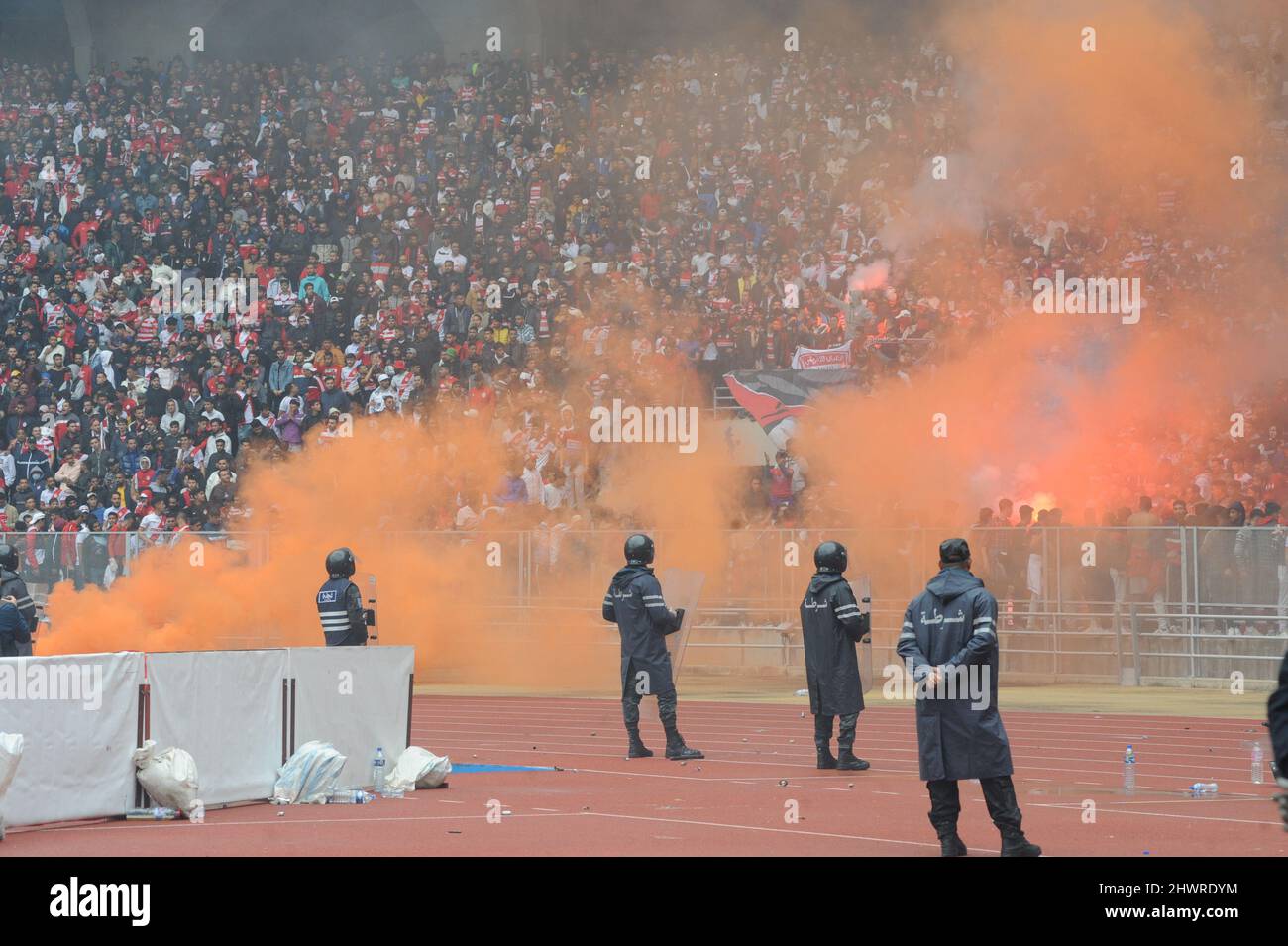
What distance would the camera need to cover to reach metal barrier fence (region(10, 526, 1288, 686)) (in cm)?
2025

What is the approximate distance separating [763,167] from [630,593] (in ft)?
53.2

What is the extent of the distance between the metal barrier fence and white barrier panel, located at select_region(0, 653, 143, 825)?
1094 cm

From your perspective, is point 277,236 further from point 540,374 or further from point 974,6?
point 974,6

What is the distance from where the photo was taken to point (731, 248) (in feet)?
94.0

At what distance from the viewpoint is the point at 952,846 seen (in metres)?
9.52

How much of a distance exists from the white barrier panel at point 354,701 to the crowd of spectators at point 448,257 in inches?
444

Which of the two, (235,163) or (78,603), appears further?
(235,163)

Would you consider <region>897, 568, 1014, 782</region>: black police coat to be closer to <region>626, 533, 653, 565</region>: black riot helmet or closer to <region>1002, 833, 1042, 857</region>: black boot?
<region>1002, 833, 1042, 857</region>: black boot

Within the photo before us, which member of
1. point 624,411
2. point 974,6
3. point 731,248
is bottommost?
point 624,411

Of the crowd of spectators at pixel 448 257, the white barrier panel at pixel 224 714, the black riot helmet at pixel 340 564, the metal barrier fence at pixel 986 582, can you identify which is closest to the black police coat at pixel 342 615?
the black riot helmet at pixel 340 564
